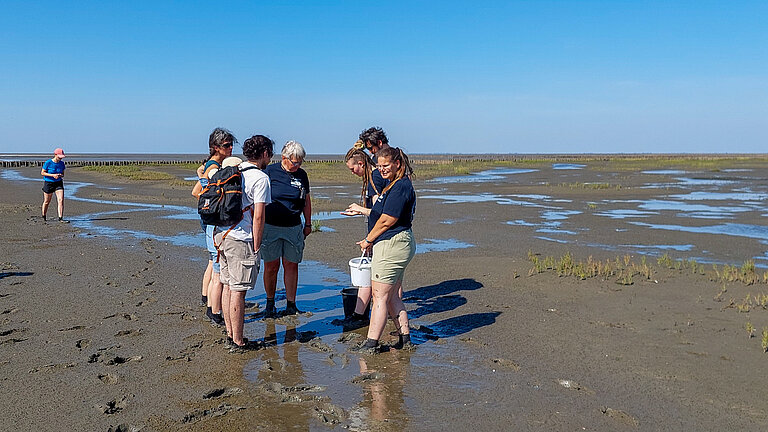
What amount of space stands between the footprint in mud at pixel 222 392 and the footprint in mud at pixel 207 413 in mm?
238

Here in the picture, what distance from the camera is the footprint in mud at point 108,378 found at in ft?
17.8

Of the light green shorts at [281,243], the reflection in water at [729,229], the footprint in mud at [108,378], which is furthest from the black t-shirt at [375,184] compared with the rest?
the reflection in water at [729,229]

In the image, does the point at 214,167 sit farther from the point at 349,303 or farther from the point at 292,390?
the point at 292,390

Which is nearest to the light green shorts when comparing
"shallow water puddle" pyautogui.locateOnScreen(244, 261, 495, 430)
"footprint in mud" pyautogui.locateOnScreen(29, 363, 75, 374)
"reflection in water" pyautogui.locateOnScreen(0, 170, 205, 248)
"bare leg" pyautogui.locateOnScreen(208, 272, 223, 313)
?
"bare leg" pyautogui.locateOnScreen(208, 272, 223, 313)

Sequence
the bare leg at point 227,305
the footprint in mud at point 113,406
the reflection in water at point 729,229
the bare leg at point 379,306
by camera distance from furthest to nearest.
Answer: the reflection in water at point 729,229 → the bare leg at point 227,305 → the bare leg at point 379,306 → the footprint in mud at point 113,406

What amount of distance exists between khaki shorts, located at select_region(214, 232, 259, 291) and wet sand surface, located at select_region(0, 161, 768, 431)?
27.5 inches

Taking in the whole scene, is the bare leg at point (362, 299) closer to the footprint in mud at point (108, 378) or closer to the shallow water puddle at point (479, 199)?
the footprint in mud at point (108, 378)

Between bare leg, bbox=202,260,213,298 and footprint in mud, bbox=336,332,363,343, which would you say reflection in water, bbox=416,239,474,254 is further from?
footprint in mud, bbox=336,332,363,343

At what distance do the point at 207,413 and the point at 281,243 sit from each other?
9.64 feet

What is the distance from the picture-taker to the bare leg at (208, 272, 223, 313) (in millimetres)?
6962

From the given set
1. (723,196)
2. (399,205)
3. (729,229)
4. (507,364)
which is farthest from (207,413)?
(723,196)

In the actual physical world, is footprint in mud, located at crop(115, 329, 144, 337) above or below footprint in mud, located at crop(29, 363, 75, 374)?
above

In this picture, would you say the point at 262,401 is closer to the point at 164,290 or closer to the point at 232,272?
the point at 232,272

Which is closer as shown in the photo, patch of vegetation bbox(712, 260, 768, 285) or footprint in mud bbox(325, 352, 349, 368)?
footprint in mud bbox(325, 352, 349, 368)
